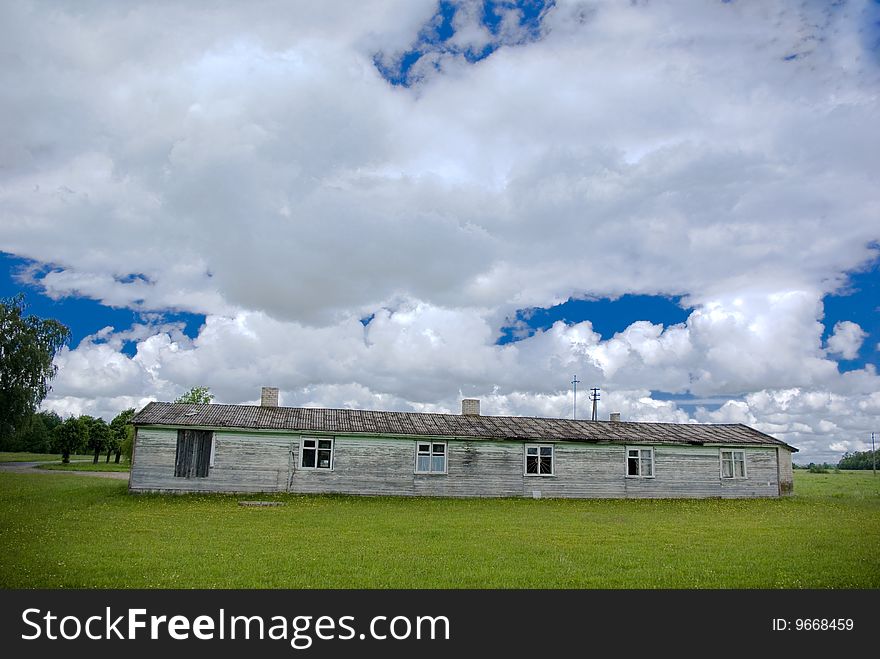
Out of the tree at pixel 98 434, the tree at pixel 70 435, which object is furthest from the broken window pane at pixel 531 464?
the tree at pixel 98 434

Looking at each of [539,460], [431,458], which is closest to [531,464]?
[539,460]

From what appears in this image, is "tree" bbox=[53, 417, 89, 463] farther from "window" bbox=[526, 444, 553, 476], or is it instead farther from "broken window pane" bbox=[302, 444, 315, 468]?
"window" bbox=[526, 444, 553, 476]

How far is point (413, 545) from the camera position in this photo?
54.6 feet

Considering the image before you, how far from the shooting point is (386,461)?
32.1 m

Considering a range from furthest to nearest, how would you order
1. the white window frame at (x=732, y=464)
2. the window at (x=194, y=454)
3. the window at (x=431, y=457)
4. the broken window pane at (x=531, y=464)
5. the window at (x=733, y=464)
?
the window at (x=733, y=464) < the white window frame at (x=732, y=464) < the broken window pane at (x=531, y=464) < the window at (x=431, y=457) < the window at (x=194, y=454)

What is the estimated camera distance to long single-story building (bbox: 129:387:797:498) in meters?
30.4

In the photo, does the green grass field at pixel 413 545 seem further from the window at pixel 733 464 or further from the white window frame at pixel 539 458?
the window at pixel 733 464

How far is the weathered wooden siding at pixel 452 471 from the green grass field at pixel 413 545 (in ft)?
6.15

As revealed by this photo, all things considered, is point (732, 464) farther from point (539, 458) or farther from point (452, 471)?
point (452, 471)

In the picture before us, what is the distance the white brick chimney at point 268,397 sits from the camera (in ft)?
117

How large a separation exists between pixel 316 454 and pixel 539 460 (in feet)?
37.4

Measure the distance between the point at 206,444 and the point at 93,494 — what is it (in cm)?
520

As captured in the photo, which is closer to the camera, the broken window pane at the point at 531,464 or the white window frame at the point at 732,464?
the broken window pane at the point at 531,464
